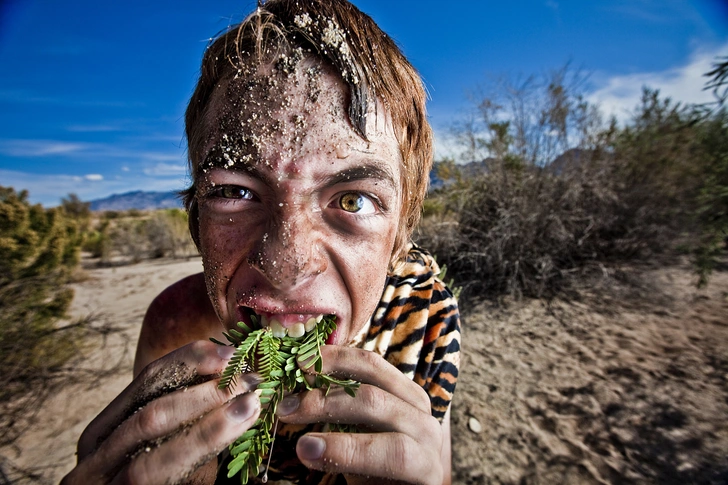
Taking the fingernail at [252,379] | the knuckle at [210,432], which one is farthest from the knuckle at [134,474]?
the fingernail at [252,379]

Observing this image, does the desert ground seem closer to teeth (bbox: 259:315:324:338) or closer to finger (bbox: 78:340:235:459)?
teeth (bbox: 259:315:324:338)

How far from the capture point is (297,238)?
3.33 feet

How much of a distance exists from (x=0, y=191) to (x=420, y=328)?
23.4 ft

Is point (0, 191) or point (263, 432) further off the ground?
point (0, 191)

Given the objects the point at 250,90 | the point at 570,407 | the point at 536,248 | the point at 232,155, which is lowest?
the point at 570,407

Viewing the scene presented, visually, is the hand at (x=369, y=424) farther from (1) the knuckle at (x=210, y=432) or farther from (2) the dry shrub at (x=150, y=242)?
(2) the dry shrub at (x=150, y=242)

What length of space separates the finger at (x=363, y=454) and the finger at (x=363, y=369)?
0.12 meters

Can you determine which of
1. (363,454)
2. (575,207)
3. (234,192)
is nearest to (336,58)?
(234,192)

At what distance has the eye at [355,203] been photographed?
1.14m

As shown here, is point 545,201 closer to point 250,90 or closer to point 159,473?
point 250,90

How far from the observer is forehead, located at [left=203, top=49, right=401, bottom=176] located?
1.02 meters

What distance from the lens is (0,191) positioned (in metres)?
5.22

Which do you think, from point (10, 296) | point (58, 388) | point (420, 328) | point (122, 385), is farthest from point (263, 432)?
point (10, 296)

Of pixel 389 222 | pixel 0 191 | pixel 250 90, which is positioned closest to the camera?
pixel 250 90
